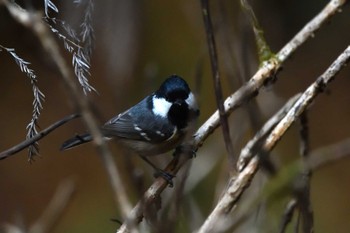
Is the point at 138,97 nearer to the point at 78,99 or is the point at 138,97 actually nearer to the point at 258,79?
the point at 258,79

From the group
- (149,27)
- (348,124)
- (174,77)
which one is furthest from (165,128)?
(348,124)

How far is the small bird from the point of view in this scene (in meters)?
2.38

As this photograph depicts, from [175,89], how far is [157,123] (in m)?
0.24

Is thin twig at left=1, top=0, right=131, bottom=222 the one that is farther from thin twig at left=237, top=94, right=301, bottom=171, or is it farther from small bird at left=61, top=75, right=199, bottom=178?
small bird at left=61, top=75, right=199, bottom=178

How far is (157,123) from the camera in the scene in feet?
8.37

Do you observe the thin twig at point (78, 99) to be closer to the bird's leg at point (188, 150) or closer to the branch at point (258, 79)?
the bird's leg at point (188, 150)

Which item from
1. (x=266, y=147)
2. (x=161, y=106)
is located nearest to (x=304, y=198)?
(x=266, y=147)

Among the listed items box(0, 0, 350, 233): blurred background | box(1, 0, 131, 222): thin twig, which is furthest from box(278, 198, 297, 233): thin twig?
box(0, 0, 350, 233): blurred background

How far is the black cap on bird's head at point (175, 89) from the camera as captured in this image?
234 centimetres

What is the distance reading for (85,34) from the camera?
71.6 inches

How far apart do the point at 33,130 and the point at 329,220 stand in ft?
8.98

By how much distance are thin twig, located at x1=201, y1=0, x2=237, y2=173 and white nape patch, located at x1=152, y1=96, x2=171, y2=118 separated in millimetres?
1169

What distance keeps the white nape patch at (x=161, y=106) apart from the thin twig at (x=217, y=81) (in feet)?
3.84

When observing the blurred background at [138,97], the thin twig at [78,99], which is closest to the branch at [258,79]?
the thin twig at [78,99]
